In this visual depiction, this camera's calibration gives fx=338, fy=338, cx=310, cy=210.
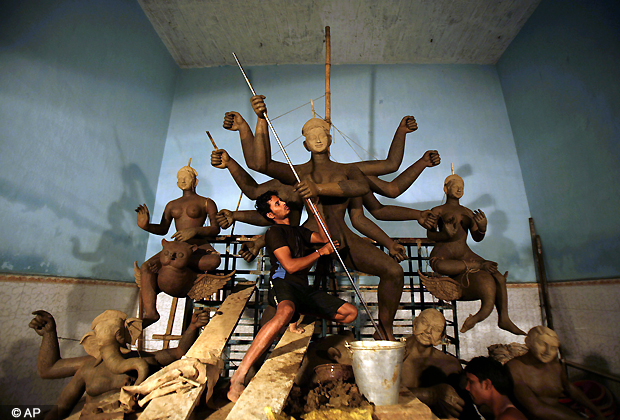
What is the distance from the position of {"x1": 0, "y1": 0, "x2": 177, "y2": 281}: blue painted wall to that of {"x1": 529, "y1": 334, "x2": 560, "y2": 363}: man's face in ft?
16.7

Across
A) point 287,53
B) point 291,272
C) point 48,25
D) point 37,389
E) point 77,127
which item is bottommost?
Answer: point 37,389

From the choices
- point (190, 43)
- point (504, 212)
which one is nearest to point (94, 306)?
point (190, 43)

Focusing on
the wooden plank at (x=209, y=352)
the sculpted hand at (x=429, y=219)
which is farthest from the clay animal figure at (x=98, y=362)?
the sculpted hand at (x=429, y=219)

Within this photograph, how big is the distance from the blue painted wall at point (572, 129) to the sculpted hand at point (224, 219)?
4630 millimetres

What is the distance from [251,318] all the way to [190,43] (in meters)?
5.41

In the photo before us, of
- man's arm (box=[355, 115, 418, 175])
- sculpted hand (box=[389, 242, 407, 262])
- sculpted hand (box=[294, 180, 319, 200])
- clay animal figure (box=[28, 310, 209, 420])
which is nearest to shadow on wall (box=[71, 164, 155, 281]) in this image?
clay animal figure (box=[28, 310, 209, 420])

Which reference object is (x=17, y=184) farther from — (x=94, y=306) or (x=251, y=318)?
(x=251, y=318)

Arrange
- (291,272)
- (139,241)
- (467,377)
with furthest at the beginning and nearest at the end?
(139,241) → (467,377) → (291,272)

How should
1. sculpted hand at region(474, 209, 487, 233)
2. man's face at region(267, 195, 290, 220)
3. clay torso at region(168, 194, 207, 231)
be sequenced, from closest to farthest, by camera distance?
man's face at region(267, 195, 290, 220), sculpted hand at region(474, 209, 487, 233), clay torso at region(168, 194, 207, 231)

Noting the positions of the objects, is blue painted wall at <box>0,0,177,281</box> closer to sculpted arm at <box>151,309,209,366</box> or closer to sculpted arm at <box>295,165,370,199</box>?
sculpted arm at <box>151,309,209,366</box>

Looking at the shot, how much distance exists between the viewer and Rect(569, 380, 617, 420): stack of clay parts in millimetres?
3633

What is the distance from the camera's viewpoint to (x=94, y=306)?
15.2 feet

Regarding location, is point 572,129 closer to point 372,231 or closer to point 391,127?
point 391,127

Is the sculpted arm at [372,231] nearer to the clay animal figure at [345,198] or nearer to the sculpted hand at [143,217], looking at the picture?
the clay animal figure at [345,198]
